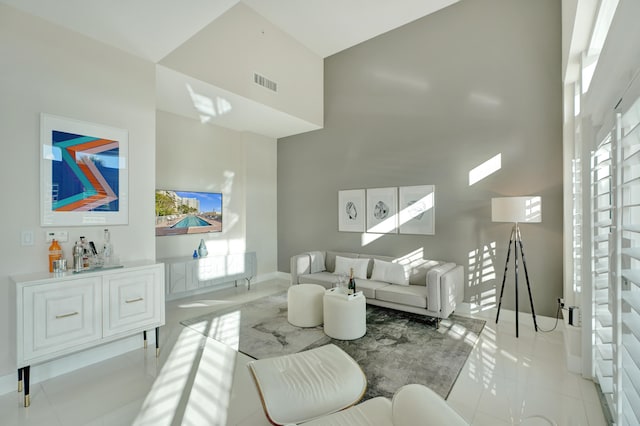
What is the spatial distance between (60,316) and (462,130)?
4.96 meters

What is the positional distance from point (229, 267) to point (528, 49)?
213 inches

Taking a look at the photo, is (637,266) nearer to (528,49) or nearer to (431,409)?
(431,409)

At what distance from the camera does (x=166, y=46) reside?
306 cm

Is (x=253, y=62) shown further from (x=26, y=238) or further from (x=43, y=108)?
(x=26, y=238)

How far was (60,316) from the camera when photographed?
94.7 inches

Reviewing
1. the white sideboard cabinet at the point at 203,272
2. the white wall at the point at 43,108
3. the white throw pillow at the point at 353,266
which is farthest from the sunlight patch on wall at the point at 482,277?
the white wall at the point at 43,108

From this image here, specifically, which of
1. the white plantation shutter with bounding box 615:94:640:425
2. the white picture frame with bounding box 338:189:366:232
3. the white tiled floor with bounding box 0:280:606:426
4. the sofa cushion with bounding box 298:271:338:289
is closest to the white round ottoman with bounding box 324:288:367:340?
the white tiled floor with bounding box 0:280:606:426

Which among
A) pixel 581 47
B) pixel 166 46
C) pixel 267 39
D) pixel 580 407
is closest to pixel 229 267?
pixel 166 46

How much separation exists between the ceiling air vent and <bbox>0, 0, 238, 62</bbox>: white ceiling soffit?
1599 millimetres

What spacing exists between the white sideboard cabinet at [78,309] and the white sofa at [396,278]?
248 cm

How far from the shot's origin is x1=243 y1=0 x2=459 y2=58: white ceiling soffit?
437 cm

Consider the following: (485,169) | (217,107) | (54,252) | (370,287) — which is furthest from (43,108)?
(485,169)

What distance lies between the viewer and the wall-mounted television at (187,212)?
482 cm

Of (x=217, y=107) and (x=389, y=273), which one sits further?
(x=217, y=107)
